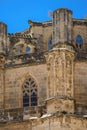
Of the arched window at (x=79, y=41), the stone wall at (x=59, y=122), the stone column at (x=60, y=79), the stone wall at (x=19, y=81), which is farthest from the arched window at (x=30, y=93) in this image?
the arched window at (x=79, y=41)

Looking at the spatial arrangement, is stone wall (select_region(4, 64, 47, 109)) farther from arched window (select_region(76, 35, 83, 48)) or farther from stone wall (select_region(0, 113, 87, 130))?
arched window (select_region(76, 35, 83, 48))

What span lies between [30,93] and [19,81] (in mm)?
1097

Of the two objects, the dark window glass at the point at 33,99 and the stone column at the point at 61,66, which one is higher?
the stone column at the point at 61,66

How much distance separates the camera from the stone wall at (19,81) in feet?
103

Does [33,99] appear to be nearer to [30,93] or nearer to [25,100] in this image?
[30,93]

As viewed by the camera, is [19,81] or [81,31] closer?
[19,81]

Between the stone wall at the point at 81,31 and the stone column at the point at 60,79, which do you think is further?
the stone wall at the point at 81,31

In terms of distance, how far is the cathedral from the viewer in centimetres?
2830

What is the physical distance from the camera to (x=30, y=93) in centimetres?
3147

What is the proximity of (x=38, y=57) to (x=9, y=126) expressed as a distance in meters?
4.73

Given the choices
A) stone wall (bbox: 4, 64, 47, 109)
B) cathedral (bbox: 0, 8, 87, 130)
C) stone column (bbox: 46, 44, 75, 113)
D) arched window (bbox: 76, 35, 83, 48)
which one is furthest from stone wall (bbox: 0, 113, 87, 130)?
arched window (bbox: 76, 35, 83, 48)

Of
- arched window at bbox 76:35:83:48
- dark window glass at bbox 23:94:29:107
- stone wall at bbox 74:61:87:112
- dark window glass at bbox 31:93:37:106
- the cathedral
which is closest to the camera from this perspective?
the cathedral

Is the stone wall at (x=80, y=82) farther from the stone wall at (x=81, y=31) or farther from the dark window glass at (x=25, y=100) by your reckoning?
the stone wall at (x=81, y=31)

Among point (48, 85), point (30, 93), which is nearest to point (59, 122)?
point (48, 85)
